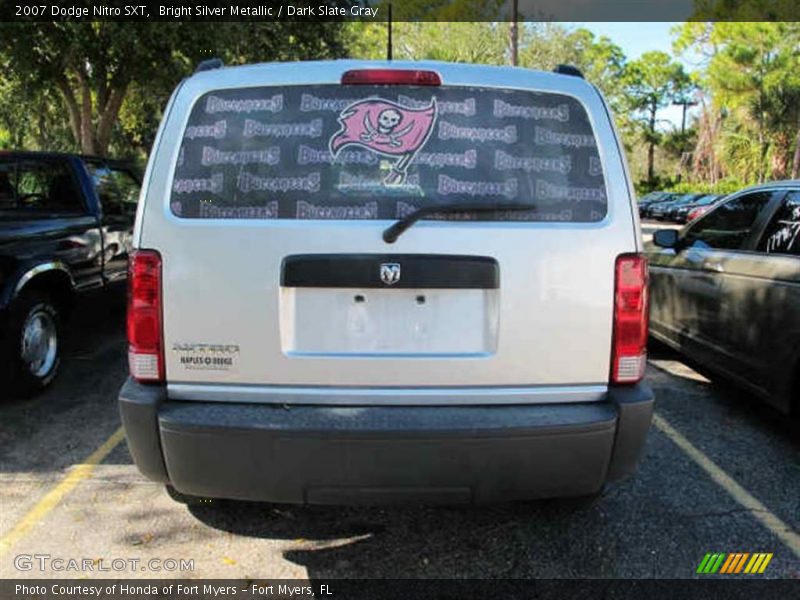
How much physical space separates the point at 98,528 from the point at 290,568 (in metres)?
0.99

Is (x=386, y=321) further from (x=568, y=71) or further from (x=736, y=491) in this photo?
(x=736, y=491)

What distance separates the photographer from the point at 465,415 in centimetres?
255

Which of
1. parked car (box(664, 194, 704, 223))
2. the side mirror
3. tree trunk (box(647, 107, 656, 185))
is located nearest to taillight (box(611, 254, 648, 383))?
the side mirror

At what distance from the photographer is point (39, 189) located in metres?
5.86

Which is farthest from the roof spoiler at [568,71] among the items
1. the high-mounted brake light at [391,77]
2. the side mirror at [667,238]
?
the side mirror at [667,238]

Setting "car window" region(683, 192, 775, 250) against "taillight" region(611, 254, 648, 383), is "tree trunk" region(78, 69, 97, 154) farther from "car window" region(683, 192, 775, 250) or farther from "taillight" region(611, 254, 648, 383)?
"taillight" region(611, 254, 648, 383)

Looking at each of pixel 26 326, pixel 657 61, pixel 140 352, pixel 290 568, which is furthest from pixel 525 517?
pixel 657 61

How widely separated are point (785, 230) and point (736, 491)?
1.74 metres

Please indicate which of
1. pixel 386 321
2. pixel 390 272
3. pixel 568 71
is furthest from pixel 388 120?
pixel 568 71

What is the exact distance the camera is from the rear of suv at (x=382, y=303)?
8.23 ft

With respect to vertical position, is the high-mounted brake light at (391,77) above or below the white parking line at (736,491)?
above
